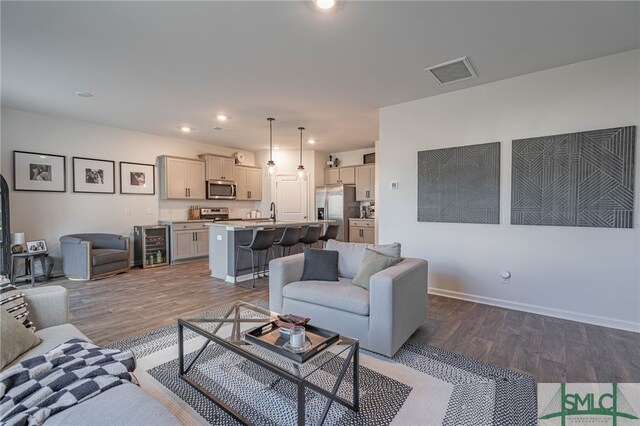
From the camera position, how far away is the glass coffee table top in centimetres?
155

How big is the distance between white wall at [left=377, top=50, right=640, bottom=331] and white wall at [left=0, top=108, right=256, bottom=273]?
4.72 metres

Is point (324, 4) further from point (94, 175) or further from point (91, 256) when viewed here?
point (94, 175)

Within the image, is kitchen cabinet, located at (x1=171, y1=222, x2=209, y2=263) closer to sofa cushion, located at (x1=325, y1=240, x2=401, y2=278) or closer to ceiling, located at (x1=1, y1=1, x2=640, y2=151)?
ceiling, located at (x1=1, y1=1, x2=640, y2=151)

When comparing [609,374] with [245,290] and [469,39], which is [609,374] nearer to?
[469,39]

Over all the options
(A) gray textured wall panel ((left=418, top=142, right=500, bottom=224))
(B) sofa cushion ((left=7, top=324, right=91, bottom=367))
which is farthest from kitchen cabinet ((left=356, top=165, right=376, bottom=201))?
(B) sofa cushion ((left=7, top=324, right=91, bottom=367))

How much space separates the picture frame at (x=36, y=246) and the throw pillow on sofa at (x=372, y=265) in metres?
4.80

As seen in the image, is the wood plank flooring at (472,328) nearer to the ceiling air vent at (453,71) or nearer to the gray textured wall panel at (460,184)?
the gray textured wall panel at (460,184)

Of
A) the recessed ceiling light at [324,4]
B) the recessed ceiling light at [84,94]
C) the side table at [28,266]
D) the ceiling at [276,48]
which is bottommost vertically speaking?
the side table at [28,266]

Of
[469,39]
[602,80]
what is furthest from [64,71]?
[602,80]

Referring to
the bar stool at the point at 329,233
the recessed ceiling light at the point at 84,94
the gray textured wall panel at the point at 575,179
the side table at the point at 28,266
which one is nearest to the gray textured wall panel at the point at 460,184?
the gray textured wall panel at the point at 575,179

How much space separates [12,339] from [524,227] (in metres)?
4.26

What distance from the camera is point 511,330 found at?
281 centimetres

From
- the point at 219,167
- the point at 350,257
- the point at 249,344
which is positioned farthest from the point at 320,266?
the point at 219,167

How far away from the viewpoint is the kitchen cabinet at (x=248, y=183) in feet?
24.2
